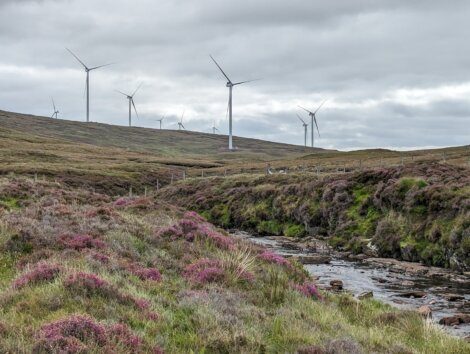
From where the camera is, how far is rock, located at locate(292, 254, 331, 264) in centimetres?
2991

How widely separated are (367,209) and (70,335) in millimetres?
32464

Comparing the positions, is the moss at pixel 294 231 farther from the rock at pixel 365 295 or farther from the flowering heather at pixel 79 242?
the flowering heather at pixel 79 242

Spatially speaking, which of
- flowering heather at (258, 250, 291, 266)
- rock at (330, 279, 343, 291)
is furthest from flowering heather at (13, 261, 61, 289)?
rock at (330, 279, 343, 291)

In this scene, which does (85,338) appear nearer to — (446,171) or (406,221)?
(406,221)

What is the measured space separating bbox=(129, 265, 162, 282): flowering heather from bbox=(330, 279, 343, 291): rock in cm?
959

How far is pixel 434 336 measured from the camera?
12695 millimetres

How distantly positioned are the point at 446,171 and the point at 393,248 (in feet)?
37.0

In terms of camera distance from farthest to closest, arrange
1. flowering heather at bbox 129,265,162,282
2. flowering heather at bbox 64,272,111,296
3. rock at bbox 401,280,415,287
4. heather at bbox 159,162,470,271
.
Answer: heather at bbox 159,162,470,271 → rock at bbox 401,280,415,287 → flowering heather at bbox 129,265,162,282 → flowering heather at bbox 64,272,111,296

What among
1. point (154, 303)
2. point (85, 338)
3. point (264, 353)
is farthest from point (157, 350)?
point (154, 303)

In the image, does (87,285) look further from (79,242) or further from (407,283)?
(407,283)

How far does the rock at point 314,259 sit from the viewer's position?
2991cm

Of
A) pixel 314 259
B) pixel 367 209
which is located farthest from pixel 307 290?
pixel 367 209

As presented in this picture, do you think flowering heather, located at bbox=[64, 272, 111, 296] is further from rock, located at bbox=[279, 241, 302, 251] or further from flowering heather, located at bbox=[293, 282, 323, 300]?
rock, located at bbox=[279, 241, 302, 251]

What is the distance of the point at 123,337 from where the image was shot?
8.96 m
